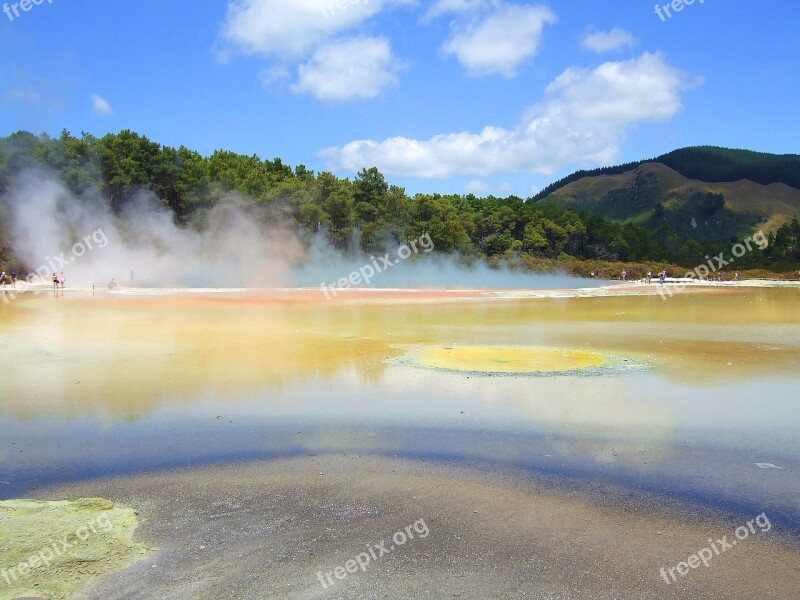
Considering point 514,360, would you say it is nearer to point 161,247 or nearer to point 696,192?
point 161,247

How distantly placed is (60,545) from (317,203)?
59.3 metres

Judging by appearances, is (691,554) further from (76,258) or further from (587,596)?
(76,258)

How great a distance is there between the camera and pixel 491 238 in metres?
77.6

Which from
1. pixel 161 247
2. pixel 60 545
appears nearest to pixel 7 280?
pixel 161 247

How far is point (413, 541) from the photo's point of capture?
5.09m

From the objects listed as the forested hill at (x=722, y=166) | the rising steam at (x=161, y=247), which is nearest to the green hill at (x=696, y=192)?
the forested hill at (x=722, y=166)

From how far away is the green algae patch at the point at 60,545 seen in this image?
4406 millimetres

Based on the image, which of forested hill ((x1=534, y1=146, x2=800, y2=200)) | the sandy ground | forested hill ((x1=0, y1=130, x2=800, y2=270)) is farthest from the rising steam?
forested hill ((x1=534, y1=146, x2=800, y2=200))

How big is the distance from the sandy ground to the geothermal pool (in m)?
0.49

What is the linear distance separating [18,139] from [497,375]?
55.5 metres

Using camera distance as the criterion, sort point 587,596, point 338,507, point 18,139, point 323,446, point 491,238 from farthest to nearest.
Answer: point 491,238 < point 18,139 < point 323,446 < point 338,507 < point 587,596

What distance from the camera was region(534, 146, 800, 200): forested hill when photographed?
548 ft

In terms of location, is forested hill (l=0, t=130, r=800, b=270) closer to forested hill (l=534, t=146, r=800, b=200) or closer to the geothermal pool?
the geothermal pool

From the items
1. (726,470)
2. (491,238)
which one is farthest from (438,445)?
(491,238)
